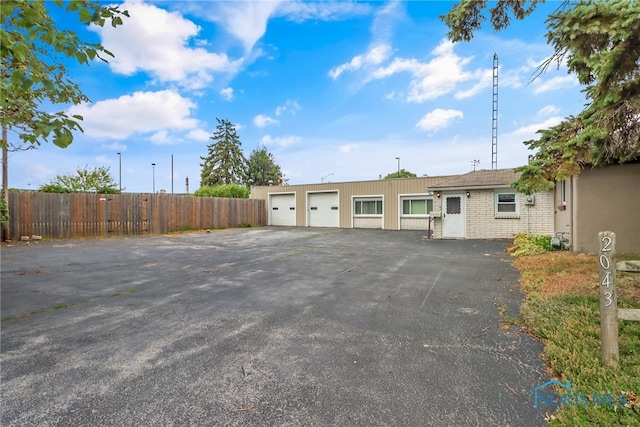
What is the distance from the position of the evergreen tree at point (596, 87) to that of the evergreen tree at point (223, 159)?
39.0 m

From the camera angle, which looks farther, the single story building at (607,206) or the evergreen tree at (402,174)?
the evergreen tree at (402,174)

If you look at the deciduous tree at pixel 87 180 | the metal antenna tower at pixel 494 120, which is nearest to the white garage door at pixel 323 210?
the metal antenna tower at pixel 494 120

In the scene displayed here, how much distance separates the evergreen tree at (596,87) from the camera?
11.6 feet

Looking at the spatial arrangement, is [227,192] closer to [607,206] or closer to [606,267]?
[607,206]

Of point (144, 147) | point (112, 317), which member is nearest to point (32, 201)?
point (112, 317)

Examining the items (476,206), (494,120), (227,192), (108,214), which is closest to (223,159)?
(227,192)

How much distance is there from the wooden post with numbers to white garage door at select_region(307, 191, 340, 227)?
705 inches

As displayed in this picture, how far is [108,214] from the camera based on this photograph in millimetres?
15023

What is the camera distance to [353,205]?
65.2 feet

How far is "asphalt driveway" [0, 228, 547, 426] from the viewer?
2.02 m

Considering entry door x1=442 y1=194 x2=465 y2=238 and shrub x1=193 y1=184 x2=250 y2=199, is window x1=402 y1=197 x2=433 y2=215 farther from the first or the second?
shrub x1=193 y1=184 x2=250 y2=199

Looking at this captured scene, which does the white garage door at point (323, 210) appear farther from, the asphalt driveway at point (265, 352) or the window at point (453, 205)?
the asphalt driveway at point (265, 352)

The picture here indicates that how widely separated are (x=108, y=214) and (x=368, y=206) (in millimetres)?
14371

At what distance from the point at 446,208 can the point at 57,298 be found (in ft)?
44.3
